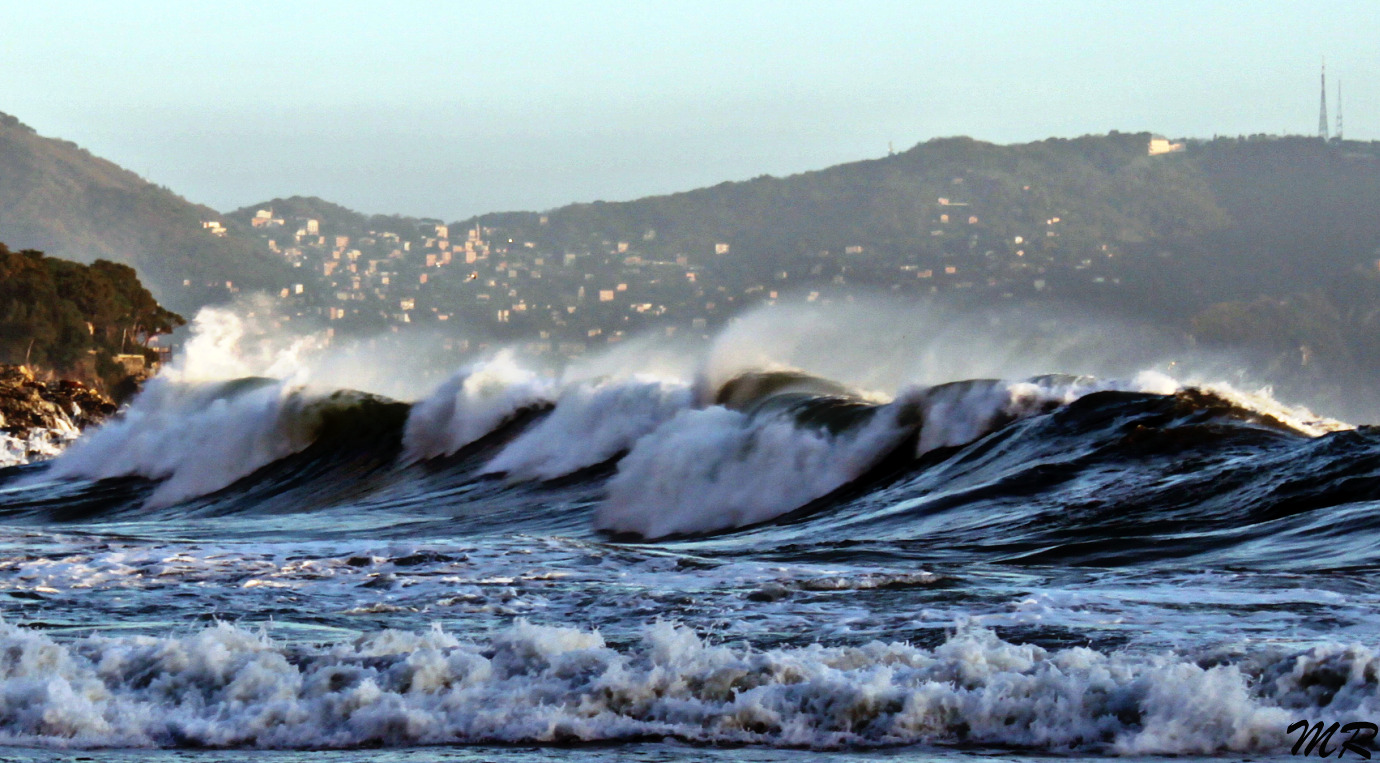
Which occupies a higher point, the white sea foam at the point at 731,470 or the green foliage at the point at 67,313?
the green foliage at the point at 67,313

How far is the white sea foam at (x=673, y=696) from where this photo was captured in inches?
293

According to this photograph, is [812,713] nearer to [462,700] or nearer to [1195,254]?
[462,700]

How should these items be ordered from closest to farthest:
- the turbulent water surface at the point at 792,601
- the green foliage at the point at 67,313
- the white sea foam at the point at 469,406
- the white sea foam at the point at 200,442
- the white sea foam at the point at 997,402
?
the turbulent water surface at the point at 792,601 < the white sea foam at the point at 997,402 < the white sea foam at the point at 469,406 < the white sea foam at the point at 200,442 < the green foliage at the point at 67,313

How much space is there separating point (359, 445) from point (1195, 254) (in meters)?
162

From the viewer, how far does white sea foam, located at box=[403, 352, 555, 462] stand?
101 ft

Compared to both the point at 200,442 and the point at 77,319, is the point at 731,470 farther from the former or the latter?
the point at 77,319

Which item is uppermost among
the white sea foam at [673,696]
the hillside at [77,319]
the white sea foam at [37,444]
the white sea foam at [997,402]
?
the hillside at [77,319]

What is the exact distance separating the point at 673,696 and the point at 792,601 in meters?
3.16

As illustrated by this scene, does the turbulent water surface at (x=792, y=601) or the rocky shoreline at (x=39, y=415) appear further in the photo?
the rocky shoreline at (x=39, y=415)

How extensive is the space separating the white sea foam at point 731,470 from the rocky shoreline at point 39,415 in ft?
145

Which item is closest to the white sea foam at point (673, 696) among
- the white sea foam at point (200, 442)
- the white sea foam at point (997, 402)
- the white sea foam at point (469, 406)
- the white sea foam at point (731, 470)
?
the white sea foam at point (731, 470)

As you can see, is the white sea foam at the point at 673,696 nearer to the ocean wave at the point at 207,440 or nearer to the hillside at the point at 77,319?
the ocean wave at the point at 207,440

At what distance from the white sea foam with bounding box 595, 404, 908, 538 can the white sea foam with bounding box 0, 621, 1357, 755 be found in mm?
12111

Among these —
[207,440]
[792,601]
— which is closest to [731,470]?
[792,601]
